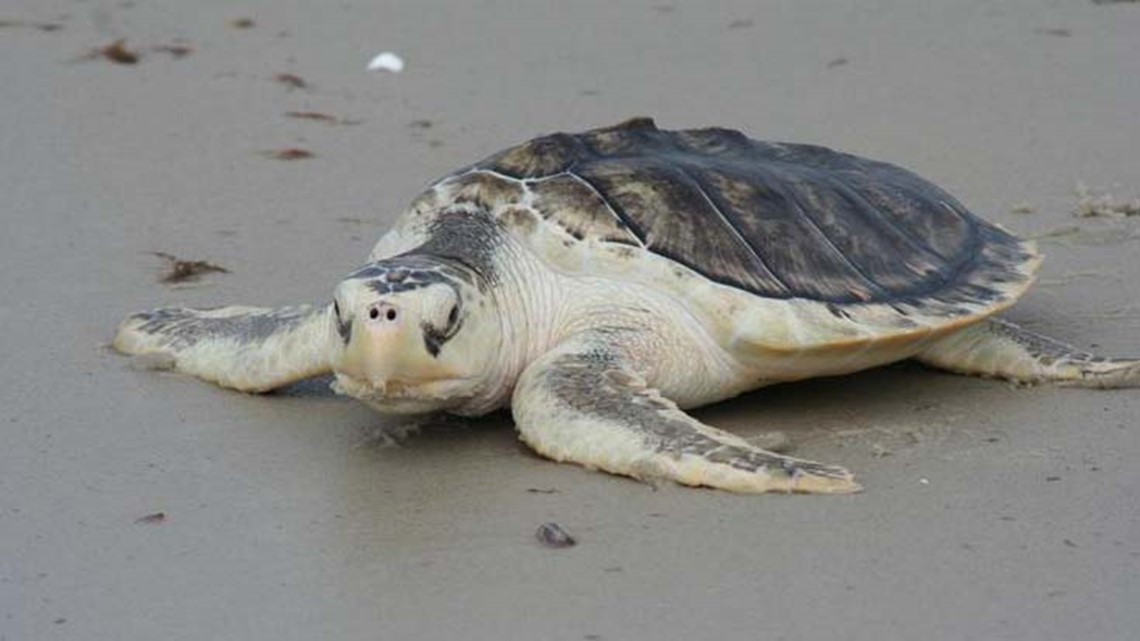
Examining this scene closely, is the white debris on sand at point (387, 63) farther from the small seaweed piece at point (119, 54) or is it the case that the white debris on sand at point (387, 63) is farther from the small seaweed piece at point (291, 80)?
the small seaweed piece at point (119, 54)

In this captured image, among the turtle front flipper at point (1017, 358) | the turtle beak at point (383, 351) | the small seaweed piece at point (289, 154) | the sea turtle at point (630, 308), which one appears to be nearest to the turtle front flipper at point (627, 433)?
the sea turtle at point (630, 308)

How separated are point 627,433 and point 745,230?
66 cm

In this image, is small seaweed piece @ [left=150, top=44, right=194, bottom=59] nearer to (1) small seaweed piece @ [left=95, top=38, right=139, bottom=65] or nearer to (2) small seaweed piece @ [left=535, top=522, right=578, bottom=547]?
(1) small seaweed piece @ [left=95, top=38, right=139, bottom=65]

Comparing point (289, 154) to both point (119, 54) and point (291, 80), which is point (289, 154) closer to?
point (291, 80)

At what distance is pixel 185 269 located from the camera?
4.86 meters

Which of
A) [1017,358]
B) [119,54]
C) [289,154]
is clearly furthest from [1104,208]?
[119,54]

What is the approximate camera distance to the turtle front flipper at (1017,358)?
4.03m

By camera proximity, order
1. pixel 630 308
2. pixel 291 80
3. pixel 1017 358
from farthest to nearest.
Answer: pixel 291 80 < pixel 1017 358 < pixel 630 308

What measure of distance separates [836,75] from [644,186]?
268 cm

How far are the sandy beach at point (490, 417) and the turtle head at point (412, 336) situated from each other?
0.48 feet

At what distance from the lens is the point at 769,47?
6711 mm

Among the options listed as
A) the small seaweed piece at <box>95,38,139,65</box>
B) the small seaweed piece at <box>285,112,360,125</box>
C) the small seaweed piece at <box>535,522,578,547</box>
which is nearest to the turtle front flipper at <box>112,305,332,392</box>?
the small seaweed piece at <box>535,522,578,547</box>

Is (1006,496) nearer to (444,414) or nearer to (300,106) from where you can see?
(444,414)

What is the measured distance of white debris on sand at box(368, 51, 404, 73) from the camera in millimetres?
6570
